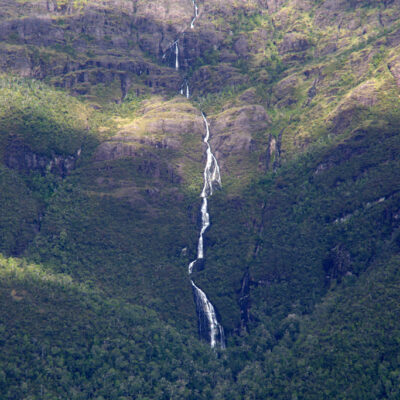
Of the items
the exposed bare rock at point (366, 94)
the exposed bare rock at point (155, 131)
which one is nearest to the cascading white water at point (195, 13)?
the exposed bare rock at point (155, 131)

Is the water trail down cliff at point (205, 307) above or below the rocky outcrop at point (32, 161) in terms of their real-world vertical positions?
below

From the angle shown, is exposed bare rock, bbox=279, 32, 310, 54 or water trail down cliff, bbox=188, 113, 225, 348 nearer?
water trail down cliff, bbox=188, 113, 225, 348

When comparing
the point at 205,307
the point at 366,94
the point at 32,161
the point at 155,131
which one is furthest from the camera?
the point at 155,131

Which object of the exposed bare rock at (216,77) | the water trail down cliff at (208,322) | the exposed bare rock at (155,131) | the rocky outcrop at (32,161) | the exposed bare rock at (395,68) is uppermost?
the exposed bare rock at (395,68)

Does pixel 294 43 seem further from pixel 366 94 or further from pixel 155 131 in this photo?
pixel 155 131

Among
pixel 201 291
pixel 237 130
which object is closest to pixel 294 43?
pixel 237 130

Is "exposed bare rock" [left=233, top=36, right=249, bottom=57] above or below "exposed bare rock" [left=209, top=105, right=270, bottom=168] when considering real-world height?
above

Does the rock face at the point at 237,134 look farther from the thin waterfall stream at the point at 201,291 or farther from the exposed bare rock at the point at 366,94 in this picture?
the exposed bare rock at the point at 366,94

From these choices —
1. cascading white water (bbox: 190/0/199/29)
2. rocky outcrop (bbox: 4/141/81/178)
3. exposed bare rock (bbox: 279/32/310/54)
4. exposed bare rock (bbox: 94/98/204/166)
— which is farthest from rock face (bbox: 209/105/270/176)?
cascading white water (bbox: 190/0/199/29)

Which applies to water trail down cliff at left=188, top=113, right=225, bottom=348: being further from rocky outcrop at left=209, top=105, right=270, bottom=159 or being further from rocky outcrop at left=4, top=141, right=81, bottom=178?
rocky outcrop at left=4, top=141, right=81, bottom=178
